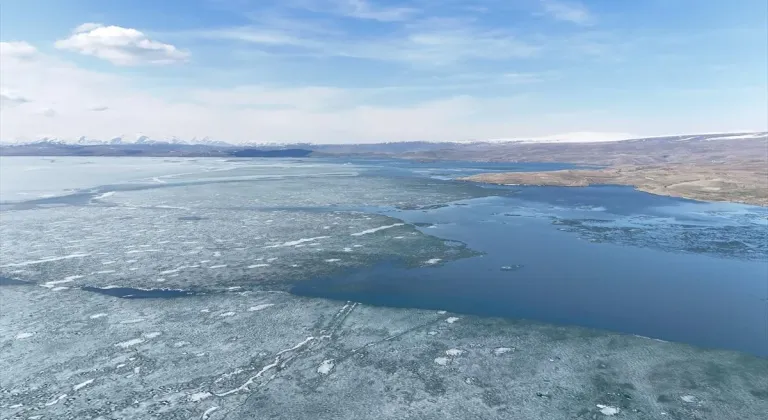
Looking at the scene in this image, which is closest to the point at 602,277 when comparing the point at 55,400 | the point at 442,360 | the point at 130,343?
the point at 442,360

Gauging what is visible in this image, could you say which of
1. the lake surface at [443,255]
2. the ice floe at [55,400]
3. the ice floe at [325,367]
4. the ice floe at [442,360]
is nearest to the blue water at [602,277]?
the lake surface at [443,255]

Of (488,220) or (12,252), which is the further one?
(488,220)

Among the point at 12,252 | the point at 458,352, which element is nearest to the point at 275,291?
the point at 458,352

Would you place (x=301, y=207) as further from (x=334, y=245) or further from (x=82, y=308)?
(x=82, y=308)

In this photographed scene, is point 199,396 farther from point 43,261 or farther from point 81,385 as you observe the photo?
point 43,261

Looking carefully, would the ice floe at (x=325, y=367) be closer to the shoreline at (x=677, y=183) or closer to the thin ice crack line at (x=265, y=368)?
the thin ice crack line at (x=265, y=368)
